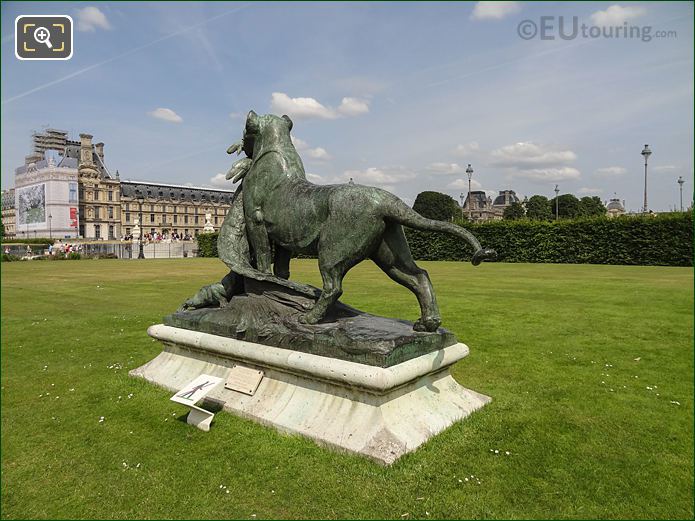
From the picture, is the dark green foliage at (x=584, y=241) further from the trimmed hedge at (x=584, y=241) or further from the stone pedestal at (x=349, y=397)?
the stone pedestal at (x=349, y=397)

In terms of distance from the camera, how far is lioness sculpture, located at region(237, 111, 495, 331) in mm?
4246

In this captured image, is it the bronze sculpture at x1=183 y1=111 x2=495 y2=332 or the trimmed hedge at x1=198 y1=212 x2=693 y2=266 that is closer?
the bronze sculpture at x1=183 y1=111 x2=495 y2=332

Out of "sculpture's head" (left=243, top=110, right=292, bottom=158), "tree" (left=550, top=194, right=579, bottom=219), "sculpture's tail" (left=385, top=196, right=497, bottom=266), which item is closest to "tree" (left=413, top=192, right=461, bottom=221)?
"tree" (left=550, top=194, right=579, bottom=219)

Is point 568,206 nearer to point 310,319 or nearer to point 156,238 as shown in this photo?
point 156,238

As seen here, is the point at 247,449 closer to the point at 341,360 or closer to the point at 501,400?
the point at 341,360

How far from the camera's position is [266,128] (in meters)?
5.35

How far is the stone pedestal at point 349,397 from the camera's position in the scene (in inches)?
151

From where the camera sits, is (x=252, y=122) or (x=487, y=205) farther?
(x=487, y=205)

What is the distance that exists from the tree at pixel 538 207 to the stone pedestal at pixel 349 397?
8125 cm

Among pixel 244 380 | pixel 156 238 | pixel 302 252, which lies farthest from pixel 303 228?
pixel 156 238

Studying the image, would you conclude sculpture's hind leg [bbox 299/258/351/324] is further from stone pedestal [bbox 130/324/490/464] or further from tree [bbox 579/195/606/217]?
tree [bbox 579/195/606/217]

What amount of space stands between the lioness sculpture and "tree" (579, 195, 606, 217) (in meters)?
84.5

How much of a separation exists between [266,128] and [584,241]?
1102 inches

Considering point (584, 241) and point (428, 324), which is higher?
point (584, 241)
